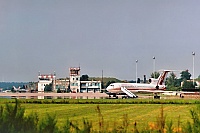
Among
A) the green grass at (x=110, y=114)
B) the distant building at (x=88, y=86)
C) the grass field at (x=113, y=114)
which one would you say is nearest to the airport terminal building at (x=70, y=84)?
the distant building at (x=88, y=86)

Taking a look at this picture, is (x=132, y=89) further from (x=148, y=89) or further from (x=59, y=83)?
(x=59, y=83)

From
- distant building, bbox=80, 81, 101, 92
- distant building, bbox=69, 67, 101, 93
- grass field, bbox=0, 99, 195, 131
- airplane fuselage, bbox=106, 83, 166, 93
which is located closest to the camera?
grass field, bbox=0, 99, 195, 131

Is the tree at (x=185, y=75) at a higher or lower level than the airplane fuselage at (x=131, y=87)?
higher

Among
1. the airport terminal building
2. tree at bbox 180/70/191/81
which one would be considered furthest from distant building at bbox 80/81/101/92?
tree at bbox 180/70/191/81

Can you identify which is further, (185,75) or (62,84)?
(185,75)

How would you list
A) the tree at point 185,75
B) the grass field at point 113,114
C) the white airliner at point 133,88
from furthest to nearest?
the tree at point 185,75
the white airliner at point 133,88
the grass field at point 113,114

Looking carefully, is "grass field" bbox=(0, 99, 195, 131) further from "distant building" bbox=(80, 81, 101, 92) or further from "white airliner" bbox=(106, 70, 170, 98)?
"distant building" bbox=(80, 81, 101, 92)

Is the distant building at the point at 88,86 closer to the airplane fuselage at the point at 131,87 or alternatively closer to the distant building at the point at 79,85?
the distant building at the point at 79,85

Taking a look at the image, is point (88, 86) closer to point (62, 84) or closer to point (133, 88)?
point (62, 84)

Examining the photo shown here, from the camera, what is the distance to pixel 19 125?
196 inches

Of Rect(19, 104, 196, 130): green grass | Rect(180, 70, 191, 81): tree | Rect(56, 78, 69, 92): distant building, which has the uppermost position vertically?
Rect(180, 70, 191, 81): tree

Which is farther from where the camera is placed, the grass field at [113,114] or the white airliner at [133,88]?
the white airliner at [133,88]

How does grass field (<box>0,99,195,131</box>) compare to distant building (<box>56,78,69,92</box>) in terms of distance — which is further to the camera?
distant building (<box>56,78,69,92</box>)

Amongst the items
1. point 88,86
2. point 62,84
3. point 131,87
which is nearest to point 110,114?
point 131,87
